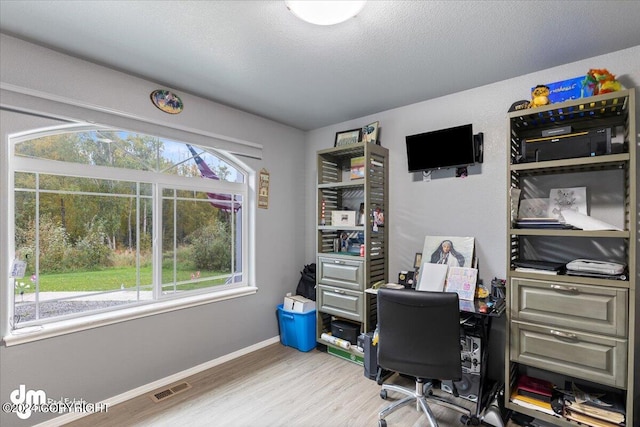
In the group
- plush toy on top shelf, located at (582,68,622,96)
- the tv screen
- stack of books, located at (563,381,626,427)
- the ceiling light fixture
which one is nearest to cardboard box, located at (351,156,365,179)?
the tv screen

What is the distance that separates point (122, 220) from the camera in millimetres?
2502

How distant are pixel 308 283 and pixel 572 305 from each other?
2.39 meters

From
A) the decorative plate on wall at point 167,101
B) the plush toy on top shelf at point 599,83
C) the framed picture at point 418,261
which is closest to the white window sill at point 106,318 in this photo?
the decorative plate on wall at point 167,101

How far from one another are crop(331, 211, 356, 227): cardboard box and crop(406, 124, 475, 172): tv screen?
2.44ft

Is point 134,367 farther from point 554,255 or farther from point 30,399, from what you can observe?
point 554,255


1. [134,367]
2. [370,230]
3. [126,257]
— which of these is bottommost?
[134,367]

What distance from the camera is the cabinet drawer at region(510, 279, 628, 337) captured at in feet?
5.73

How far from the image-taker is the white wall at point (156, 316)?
1.95 m

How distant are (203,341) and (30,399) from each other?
3.85 feet

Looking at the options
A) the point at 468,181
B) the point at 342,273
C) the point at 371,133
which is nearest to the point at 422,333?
the point at 342,273

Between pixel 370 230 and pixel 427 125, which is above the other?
pixel 427 125

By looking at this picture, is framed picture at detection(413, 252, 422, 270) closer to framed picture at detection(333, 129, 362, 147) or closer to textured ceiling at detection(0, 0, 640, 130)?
framed picture at detection(333, 129, 362, 147)

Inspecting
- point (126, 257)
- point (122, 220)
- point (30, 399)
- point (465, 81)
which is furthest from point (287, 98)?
point (30, 399)

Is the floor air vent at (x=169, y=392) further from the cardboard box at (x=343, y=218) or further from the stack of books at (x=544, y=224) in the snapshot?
the stack of books at (x=544, y=224)
